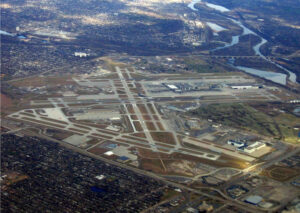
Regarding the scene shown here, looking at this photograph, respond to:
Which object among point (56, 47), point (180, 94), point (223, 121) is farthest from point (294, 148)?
point (56, 47)

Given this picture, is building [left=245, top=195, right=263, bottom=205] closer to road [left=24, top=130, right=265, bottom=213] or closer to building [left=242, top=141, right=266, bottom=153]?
road [left=24, top=130, right=265, bottom=213]

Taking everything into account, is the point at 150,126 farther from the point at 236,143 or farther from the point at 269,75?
the point at 269,75

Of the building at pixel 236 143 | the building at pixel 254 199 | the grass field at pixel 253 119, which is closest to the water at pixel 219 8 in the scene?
the grass field at pixel 253 119

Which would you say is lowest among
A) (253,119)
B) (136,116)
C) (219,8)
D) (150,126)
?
(136,116)

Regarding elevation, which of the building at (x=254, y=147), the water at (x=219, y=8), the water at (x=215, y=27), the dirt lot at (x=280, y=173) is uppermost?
the water at (x=219, y=8)

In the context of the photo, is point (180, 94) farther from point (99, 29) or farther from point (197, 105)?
point (99, 29)

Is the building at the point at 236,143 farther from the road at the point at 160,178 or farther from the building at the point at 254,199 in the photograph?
the road at the point at 160,178

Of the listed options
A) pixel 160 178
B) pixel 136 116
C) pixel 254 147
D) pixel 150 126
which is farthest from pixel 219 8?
pixel 160 178
